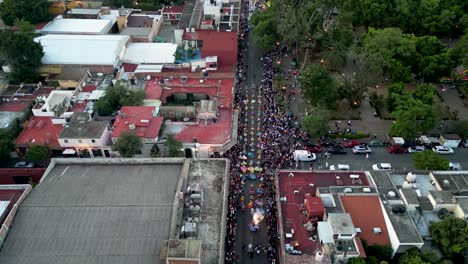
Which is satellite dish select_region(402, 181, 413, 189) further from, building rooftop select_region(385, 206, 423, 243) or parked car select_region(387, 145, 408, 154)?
parked car select_region(387, 145, 408, 154)

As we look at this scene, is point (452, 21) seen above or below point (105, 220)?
above

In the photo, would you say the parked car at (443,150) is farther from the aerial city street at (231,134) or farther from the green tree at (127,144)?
the green tree at (127,144)

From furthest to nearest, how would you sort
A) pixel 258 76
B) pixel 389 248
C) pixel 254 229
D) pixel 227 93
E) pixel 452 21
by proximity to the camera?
1. pixel 452 21
2. pixel 258 76
3. pixel 227 93
4. pixel 254 229
5. pixel 389 248

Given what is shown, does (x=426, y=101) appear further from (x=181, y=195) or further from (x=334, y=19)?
(x=181, y=195)

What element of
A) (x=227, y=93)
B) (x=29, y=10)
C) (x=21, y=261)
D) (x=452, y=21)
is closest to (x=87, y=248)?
(x=21, y=261)

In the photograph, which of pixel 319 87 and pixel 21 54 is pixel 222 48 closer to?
pixel 319 87

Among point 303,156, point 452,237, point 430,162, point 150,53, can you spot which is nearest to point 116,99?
point 150,53
